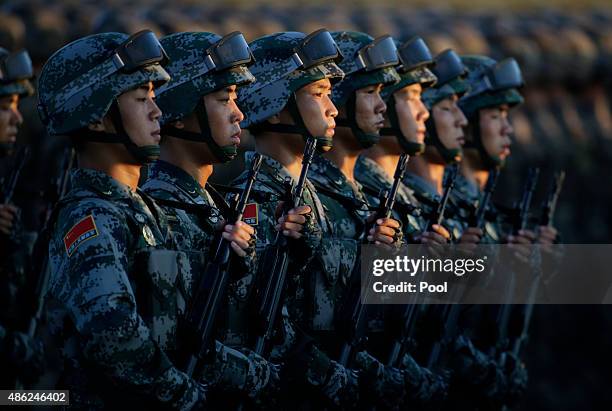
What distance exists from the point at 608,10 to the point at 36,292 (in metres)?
20.3

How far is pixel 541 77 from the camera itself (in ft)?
94.5

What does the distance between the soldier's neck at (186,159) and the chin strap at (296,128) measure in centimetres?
102

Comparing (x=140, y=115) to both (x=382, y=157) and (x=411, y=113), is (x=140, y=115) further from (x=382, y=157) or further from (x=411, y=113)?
(x=382, y=157)

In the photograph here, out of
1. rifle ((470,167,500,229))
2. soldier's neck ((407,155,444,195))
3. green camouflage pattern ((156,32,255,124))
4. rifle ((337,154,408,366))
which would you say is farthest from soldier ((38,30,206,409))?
soldier's neck ((407,155,444,195))

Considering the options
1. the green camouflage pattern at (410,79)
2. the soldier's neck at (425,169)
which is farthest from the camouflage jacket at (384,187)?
the soldier's neck at (425,169)

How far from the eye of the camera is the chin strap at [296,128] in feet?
43.4

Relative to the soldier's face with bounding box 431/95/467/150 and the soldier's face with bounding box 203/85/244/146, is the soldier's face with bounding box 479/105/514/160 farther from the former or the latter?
the soldier's face with bounding box 203/85/244/146

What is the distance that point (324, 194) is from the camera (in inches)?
535

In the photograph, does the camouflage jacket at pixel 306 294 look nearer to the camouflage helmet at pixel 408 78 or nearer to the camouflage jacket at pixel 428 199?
the camouflage helmet at pixel 408 78

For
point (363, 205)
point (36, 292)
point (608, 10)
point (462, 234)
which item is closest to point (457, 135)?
point (462, 234)

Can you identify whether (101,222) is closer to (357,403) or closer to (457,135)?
(357,403)

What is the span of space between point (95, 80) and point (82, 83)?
8cm

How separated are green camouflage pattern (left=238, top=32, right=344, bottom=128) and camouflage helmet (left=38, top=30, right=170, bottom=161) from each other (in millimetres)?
1675

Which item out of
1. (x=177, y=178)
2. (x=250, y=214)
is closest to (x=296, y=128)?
(x=250, y=214)
